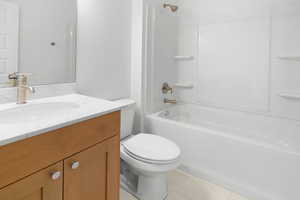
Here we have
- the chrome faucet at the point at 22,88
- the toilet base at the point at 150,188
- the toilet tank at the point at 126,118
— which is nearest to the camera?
the chrome faucet at the point at 22,88

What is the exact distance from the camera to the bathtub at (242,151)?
56.9 inches

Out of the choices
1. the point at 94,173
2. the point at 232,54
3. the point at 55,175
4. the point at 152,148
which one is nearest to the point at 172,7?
the point at 232,54

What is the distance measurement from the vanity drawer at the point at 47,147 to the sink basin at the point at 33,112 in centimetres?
16

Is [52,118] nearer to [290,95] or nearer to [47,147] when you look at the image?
[47,147]

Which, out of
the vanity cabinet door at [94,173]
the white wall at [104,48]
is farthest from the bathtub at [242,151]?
the vanity cabinet door at [94,173]

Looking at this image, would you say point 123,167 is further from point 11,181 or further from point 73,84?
point 11,181

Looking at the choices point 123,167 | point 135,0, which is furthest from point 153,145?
point 135,0

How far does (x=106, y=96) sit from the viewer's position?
185 centimetres

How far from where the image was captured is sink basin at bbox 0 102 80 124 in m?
1.00

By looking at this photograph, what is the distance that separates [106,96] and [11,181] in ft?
4.01

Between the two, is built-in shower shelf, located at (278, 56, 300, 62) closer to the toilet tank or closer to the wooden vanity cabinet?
the toilet tank

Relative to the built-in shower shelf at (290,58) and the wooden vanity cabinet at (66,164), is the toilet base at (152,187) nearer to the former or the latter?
the wooden vanity cabinet at (66,164)

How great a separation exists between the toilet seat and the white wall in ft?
1.78

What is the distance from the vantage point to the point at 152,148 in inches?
60.7
